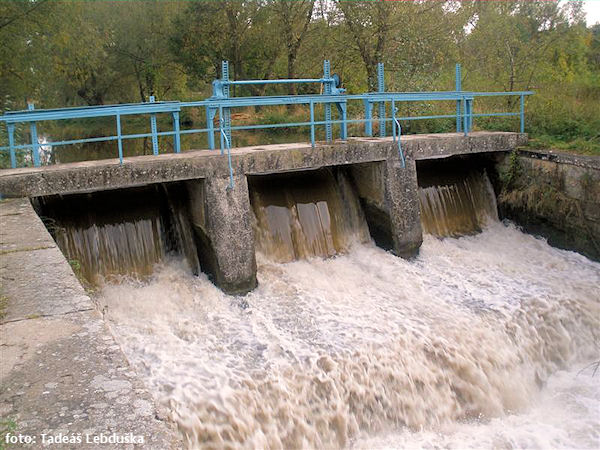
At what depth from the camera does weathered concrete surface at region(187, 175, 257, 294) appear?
8578 mm

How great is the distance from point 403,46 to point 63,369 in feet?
51.3

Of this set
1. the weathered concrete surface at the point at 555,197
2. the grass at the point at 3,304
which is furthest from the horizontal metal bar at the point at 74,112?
the weathered concrete surface at the point at 555,197

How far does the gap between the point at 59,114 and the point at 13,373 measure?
17.5ft

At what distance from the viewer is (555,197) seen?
10797 mm

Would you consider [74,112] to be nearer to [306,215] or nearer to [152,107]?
[152,107]

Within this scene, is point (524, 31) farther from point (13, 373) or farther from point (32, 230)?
point (13, 373)

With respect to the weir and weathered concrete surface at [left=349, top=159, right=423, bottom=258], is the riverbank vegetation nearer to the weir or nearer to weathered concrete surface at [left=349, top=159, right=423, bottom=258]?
weathered concrete surface at [left=349, top=159, right=423, bottom=258]

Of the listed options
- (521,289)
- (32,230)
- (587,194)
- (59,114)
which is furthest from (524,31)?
(32,230)

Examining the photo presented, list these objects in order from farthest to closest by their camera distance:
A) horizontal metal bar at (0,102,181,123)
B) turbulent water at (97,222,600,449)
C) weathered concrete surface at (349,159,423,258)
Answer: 1. weathered concrete surface at (349,159,423,258)
2. horizontal metal bar at (0,102,181,123)
3. turbulent water at (97,222,600,449)

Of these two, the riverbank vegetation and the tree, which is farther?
the tree

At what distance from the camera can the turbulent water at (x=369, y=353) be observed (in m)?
6.13

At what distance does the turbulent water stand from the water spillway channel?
0.02 metres

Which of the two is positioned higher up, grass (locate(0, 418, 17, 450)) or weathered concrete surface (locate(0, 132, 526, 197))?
weathered concrete surface (locate(0, 132, 526, 197))

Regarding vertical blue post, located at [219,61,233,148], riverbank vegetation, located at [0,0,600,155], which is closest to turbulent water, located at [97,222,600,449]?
vertical blue post, located at [219,61,233,148]
